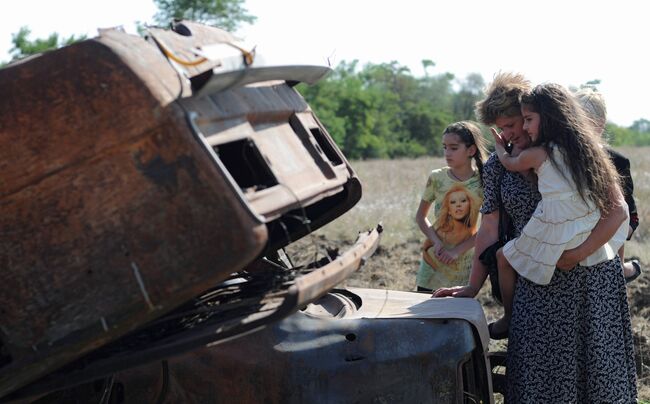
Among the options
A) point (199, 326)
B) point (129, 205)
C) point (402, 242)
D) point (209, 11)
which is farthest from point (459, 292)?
point (209, 11)

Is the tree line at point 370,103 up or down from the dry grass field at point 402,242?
down

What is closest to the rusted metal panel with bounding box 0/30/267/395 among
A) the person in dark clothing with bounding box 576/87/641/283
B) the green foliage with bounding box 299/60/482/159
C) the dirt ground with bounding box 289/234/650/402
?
the person in dark clothing with bounding box 576/87/641/283

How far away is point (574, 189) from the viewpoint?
171 inches

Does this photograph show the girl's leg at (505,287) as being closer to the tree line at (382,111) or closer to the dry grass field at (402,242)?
the dry grass field at (402,242)

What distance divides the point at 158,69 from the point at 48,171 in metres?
0.48

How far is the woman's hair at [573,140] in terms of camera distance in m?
4.35

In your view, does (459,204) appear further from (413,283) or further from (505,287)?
(413,283)

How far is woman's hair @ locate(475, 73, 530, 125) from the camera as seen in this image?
4.59 m

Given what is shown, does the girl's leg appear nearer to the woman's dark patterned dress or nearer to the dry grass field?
the woman's dark patterned dress

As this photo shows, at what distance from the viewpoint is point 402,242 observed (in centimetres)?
1194

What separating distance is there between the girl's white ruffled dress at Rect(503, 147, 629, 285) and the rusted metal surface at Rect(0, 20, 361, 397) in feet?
6.27

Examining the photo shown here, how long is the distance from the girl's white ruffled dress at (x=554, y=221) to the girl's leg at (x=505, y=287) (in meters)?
0.20

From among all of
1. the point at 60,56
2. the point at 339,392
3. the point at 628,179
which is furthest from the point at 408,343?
the point at 628,179

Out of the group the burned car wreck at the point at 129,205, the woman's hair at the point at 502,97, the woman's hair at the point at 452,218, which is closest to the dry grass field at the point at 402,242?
the woman's hair at the point at 452,218
